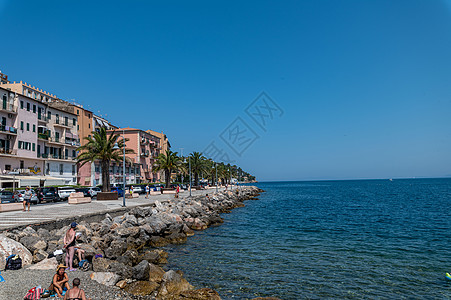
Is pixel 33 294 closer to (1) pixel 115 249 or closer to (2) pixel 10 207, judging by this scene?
(1) pixel 115 249

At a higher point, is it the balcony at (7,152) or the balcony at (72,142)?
the balcony at (72,142)

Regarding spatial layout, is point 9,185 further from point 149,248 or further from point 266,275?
point 266,275

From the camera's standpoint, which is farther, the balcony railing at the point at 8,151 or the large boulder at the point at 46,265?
the balcony railing at the point at 8,151

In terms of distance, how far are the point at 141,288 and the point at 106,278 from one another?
1315mm

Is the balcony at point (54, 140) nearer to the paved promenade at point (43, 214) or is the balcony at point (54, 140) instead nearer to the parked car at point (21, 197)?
the parked car at point (21, 197)

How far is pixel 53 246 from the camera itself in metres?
14.3

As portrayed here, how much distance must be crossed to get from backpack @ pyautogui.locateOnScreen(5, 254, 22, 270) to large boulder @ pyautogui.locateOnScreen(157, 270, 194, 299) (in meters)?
5.34

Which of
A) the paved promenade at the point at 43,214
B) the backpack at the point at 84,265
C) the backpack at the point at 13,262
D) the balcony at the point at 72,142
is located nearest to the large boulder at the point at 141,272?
the backpack at the point at 84,265

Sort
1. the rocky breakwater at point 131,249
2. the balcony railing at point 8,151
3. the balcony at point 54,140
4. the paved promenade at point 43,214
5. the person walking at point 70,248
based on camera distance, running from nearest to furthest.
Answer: the rocky breakwater at point 131,249 → the person walking at point 70,248 → the paved promenade at point 43,214 → the balcony railing at point 8,151 → the balcony at point 54,140

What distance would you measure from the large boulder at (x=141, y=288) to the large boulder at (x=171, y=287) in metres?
0.32

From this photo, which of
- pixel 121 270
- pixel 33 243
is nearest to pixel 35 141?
pixel 33 243

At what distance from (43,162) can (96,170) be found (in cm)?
1336

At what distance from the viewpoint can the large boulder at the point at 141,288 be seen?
→ 1064 cm

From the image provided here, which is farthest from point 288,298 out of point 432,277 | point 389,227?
point 389,227
